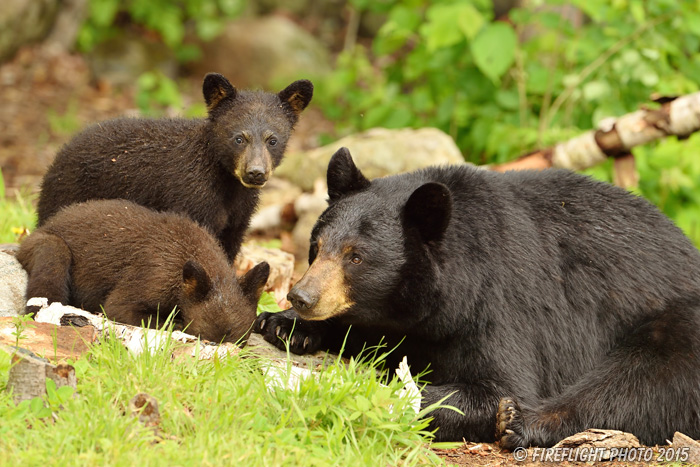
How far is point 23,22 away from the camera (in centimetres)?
1398

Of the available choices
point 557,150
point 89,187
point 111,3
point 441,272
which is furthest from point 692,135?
point 111,3

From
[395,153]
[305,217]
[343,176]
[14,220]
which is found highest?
[343,176]

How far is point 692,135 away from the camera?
28.7 feet

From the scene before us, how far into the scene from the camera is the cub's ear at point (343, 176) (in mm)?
4691

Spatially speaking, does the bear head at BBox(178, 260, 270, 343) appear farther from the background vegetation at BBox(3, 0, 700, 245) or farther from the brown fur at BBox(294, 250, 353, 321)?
the background vegetation at BBox(3, 0, 700, 245)

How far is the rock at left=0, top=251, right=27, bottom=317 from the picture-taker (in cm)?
479

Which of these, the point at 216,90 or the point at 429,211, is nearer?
the point at 429,211

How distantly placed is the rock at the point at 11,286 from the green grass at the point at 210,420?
3.10ft

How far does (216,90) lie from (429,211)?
2.34 metres

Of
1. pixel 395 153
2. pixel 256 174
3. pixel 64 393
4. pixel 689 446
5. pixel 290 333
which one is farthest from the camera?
pixel 395 153

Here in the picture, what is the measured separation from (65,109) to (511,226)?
35.6ft

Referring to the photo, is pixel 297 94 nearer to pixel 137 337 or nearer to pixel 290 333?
pixel 290 333

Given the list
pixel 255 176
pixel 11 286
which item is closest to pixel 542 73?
pixel 255 176

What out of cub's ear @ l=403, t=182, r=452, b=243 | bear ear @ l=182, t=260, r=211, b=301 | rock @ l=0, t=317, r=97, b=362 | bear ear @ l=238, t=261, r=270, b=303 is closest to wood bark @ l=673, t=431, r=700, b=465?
cub's ear @ l=403, t=182, r=452, b=243
